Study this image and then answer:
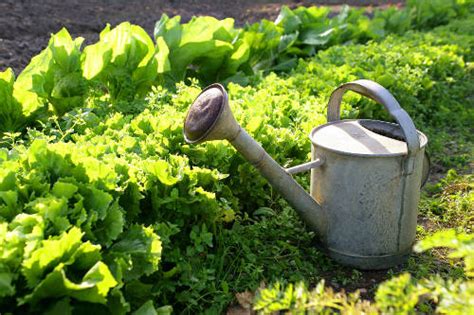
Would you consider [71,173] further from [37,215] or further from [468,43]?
[468,43]

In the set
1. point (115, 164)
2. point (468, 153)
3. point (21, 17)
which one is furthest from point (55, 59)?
point (21, 17)

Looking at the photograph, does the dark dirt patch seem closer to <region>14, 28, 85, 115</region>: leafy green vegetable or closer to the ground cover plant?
<region>14, 28, 85, 115</region>: leafy green vegetable

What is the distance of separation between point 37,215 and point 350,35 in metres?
4.71

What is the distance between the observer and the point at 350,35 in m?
6.04

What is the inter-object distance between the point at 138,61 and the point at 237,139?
1.53m

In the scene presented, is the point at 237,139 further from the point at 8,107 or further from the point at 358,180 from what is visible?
the point at 8,107

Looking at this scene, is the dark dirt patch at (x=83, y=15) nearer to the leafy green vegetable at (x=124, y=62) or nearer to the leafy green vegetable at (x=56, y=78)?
the leafy green vegetable at (x=56, y=78)

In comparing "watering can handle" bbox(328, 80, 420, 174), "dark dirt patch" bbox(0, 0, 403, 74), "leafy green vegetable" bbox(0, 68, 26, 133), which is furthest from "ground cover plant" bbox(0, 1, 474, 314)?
"dark dirt patch" bbox(0, 0, 403, 74)

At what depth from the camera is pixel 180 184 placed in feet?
7.93

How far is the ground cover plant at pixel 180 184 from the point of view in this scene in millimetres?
1797

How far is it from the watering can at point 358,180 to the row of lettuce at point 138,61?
1.35m

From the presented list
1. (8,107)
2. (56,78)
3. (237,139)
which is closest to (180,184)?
(237,139)

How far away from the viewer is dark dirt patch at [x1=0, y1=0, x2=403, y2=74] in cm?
530

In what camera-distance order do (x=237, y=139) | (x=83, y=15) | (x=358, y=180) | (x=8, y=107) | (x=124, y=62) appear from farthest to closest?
(x=83, y=15) → (x=124, y=62) → (x=8, y=107) → (x=358, y=180) → (x=237, y=139)
